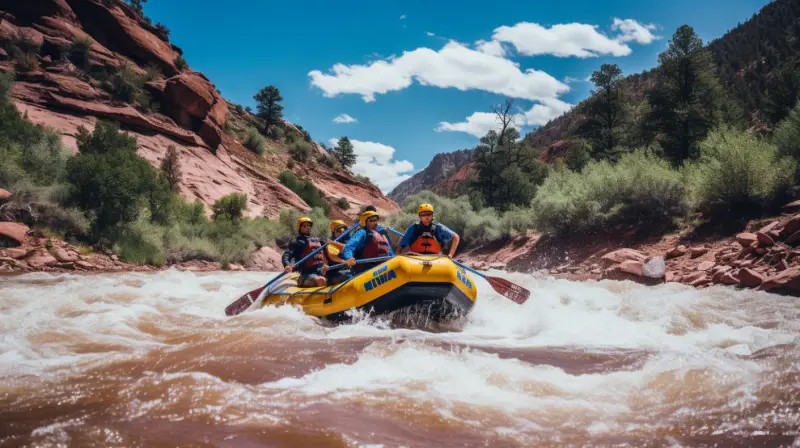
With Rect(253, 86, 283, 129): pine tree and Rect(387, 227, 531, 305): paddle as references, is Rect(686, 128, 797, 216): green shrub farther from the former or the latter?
Rect(253, 86, 283, 129): pine tree

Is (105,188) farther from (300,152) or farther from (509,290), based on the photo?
(300,152)

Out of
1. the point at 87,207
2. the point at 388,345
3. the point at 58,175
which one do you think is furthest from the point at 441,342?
the point at 58,175

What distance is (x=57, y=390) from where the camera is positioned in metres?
3.18

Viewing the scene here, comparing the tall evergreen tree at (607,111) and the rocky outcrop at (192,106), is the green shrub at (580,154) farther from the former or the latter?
the rocky outcrop at (192,106)

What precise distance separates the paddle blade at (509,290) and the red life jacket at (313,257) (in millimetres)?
3048

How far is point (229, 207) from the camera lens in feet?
74.3

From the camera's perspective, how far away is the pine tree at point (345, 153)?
50.7 meters

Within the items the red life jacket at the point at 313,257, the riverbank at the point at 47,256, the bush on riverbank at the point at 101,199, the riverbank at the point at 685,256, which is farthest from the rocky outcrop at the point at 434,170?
the red life jacket at the point at 313,257

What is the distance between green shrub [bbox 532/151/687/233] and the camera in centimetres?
1322

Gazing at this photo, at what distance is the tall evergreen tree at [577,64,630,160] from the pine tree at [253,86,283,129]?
2860cm

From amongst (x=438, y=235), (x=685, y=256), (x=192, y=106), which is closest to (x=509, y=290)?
(x=438, y=235)

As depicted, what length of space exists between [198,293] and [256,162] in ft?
85.1

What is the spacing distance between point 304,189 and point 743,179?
90.1ft

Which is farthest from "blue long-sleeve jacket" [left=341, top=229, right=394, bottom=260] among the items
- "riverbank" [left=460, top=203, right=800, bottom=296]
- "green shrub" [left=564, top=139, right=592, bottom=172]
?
"green shrub" [left=564, top=139, right=592, bottom=172]
